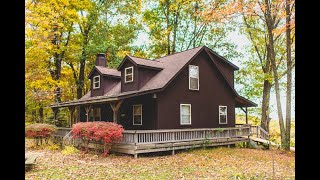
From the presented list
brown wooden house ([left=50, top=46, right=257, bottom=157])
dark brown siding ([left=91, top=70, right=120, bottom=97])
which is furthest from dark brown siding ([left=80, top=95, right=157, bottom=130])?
dark brown siding ([left=91, top=70, right=120, bottom=97])

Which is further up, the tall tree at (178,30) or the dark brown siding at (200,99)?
the tall tree at (178,30)

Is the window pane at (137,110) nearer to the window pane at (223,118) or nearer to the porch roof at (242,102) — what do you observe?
the window pane at (223,118)

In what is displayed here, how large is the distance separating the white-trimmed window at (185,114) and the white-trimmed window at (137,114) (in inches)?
96.2

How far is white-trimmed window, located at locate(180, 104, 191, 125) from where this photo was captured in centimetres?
1762

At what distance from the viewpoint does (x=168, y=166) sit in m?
12.0

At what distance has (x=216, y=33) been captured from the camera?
31.7m

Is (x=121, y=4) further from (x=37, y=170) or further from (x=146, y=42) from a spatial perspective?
(x=37, y=170)

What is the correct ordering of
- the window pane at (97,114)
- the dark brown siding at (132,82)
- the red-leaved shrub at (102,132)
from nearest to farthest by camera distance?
1. the red-leaved shrub at (102,132)
2. the dark brown siding at (132,82)
3. the window pane at (97,114)

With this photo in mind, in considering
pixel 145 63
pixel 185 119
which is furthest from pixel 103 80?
pixel 185 119

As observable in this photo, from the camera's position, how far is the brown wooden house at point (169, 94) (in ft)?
54.4

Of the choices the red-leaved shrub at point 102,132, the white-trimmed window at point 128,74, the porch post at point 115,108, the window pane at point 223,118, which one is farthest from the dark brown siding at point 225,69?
the red-leaved shrub at point 102,132

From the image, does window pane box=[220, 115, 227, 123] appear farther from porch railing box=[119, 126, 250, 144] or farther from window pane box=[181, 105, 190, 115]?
window pane box=[181, 105, 190, 115]

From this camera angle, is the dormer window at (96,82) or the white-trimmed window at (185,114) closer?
the white-trimmed window at (185,114)
